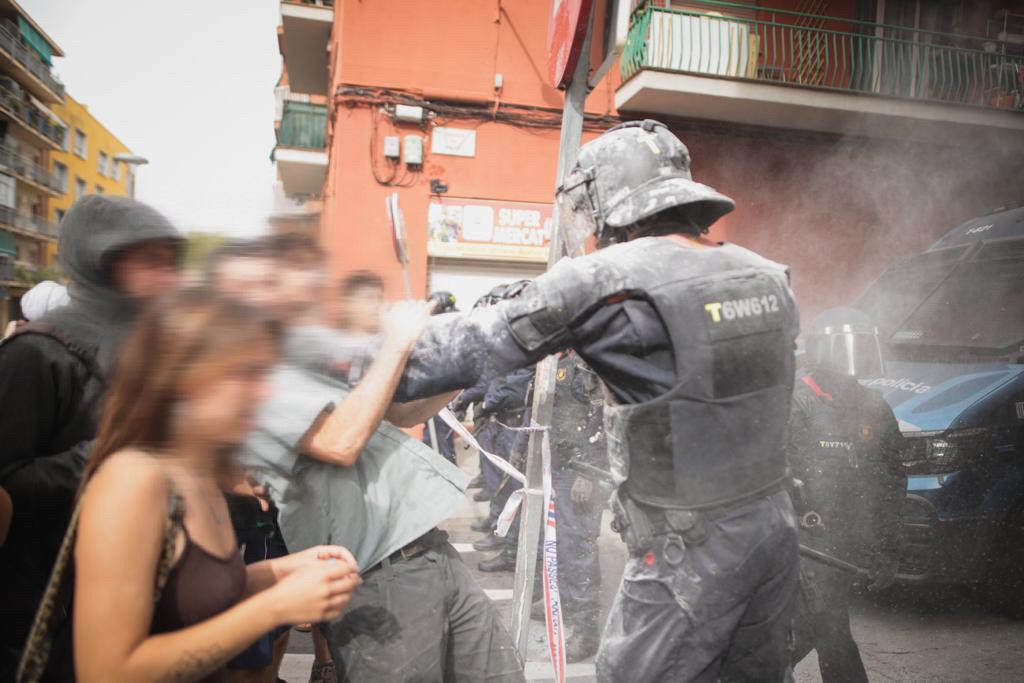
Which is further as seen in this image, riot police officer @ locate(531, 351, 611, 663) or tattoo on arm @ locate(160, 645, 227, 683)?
riot police officer @ locate(531, 351, 611, 663)

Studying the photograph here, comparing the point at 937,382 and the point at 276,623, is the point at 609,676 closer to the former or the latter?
the point at 276,623

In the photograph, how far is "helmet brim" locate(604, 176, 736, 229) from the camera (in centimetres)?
179

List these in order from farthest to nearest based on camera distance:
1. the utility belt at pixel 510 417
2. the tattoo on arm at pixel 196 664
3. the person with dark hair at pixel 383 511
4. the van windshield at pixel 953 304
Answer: the utility belt at pixel 510 417 < the van windshield at pixel 953 304 < the person with dark hair at pixel 383 511 < the tattoo on arm at pixel 196 664

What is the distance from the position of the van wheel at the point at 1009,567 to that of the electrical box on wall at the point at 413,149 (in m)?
7.89

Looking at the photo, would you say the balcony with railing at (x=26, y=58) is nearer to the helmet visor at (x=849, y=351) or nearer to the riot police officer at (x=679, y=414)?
the riot police officer at (x=679, y=414)

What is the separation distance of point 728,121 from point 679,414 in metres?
9.42

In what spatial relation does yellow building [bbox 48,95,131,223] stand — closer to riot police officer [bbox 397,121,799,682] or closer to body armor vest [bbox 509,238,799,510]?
riot police officer [bbox 397,121,799,682]

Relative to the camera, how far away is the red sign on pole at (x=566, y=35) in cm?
225

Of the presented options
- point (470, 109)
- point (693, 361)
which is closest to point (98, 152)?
point (693, 361)

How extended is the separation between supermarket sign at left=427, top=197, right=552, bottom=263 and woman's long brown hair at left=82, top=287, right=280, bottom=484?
28.5ft

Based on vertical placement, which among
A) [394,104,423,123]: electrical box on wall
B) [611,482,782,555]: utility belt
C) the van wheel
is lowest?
the van wheel

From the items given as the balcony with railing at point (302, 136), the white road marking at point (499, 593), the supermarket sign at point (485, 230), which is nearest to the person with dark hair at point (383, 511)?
the white road marking at point (499, 593)

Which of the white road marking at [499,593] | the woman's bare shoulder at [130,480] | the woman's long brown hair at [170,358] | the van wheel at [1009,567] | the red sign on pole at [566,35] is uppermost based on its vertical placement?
the red sign on pole at [566,35]

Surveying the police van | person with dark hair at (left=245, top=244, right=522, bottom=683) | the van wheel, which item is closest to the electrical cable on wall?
the police van
